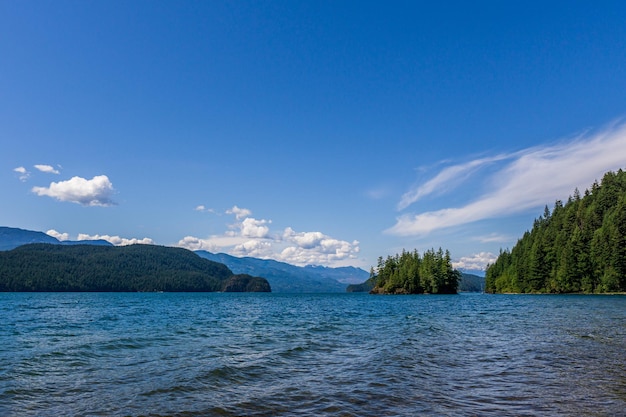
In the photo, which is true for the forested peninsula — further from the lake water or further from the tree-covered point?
the lake water

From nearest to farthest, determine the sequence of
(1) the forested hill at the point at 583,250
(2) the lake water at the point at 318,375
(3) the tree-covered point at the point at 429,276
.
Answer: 1. (2) the lake water at the point at 318,375
2. (1) the forested hill at the point at 583,250
3. (3) the tree-covered point at the point at 429,276

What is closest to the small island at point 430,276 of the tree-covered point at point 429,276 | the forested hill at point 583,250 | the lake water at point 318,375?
the tree-covered point at point 429,276

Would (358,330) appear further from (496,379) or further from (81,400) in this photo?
(81,400)

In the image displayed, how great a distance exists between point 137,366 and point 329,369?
371 inches

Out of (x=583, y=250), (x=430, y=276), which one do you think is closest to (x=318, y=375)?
(x=583, y=250)

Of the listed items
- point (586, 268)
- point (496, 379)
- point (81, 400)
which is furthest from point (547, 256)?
point (81, 400)

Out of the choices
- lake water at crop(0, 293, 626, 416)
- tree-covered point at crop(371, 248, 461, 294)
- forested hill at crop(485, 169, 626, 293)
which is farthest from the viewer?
tree-covered point at crop(371, 248, 461, 294)

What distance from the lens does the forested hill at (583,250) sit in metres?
112

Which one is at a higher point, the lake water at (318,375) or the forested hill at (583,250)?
the forested hill at (583,250)

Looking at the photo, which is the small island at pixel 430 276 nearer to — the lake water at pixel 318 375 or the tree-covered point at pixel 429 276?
the tree-covered point at pixel 429 276

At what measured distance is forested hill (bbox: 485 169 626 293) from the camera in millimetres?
111875

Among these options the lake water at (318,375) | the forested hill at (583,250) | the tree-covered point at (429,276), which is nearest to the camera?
the lake water at (318,375)

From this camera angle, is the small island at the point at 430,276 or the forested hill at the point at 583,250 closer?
the forested hill at the point at 583,250

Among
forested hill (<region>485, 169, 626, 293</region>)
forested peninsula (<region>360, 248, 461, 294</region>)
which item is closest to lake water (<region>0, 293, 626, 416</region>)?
forested hill (<region>485, 169, 626, 293</region>)
